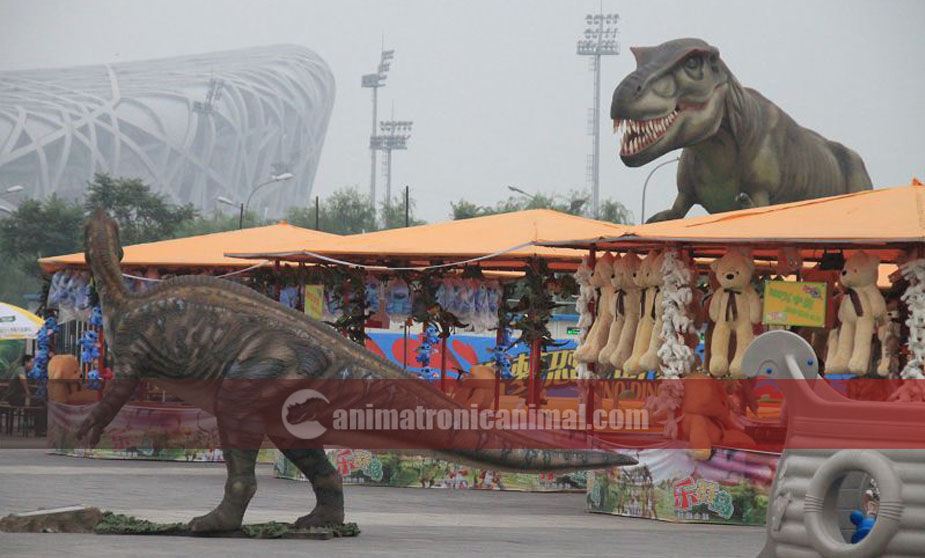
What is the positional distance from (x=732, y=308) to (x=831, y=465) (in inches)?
282

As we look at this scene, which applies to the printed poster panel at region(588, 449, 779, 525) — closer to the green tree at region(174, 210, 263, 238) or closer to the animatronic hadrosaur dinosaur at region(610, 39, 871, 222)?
the animatronic hadrosaur dinosaur at region(610, 39, 871, 222)

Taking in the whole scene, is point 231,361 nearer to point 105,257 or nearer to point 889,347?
point 105,257

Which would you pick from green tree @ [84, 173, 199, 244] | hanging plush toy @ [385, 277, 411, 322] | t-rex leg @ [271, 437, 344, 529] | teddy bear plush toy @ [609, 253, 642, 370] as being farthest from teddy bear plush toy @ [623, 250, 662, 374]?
green tree @ [84, 173, 199, 244]

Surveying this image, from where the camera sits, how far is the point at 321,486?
1240cm

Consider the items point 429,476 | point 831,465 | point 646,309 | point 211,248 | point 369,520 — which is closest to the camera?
point 831,465

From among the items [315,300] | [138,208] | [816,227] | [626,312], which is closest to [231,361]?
[626,312]

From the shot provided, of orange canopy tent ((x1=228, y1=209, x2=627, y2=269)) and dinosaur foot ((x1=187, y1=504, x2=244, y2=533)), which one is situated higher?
orange canopy tent ((x1=228, y1=209, x2=627, y2=269))

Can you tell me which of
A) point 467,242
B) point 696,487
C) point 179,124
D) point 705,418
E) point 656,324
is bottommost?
point 696,487

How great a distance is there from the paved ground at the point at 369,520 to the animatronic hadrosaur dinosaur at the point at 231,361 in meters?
0.68

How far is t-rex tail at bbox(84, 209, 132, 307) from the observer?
12.2m

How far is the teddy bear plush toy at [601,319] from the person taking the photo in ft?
51.3

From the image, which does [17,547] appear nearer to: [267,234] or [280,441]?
[280,441]

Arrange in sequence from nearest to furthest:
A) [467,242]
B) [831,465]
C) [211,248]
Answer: [831,465], [467,242], [211,248]

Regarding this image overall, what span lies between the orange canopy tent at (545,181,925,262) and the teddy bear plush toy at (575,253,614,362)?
78cm
